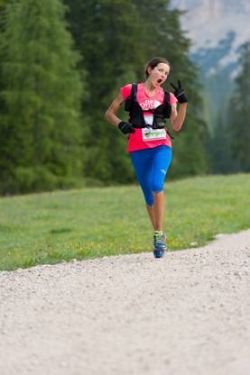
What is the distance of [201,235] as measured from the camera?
1492cm

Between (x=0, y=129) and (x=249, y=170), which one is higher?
(x=0, y=129)

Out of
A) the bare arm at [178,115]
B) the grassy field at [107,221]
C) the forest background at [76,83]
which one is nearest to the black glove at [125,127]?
the bare arm at [178,115]

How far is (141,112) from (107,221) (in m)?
9.73

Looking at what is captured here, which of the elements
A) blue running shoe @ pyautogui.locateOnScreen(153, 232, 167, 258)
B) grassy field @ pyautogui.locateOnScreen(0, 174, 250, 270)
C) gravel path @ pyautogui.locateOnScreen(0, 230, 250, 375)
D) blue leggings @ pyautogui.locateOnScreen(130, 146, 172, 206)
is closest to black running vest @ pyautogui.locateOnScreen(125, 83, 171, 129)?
blue leggings @ pyautogui.locateOnScreen(130, 146, 172, 206)

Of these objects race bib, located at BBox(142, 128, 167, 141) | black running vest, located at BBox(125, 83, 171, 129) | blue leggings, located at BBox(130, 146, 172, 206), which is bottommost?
blue leggings, located at BBox(130, 146, 172, 206)

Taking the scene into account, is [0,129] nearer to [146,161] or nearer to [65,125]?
[65,125]

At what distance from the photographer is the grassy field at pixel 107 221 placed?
1293cm

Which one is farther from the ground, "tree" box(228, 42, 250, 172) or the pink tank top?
the pink tank top

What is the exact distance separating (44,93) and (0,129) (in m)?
3.38

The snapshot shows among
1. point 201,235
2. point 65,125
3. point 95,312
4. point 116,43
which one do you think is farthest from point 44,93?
point 95,312

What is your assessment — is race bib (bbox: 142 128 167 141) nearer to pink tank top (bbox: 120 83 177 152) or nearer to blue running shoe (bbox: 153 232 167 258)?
pink tank top (bbox: 120 83 177 152)

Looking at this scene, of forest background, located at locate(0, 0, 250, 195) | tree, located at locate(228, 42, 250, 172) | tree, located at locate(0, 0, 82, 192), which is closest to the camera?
tree, located at locate(0, 0, 82, 192)

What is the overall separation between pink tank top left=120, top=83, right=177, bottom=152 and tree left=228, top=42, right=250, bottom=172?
6576 centimetres

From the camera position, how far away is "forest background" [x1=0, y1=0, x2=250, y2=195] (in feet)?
139
